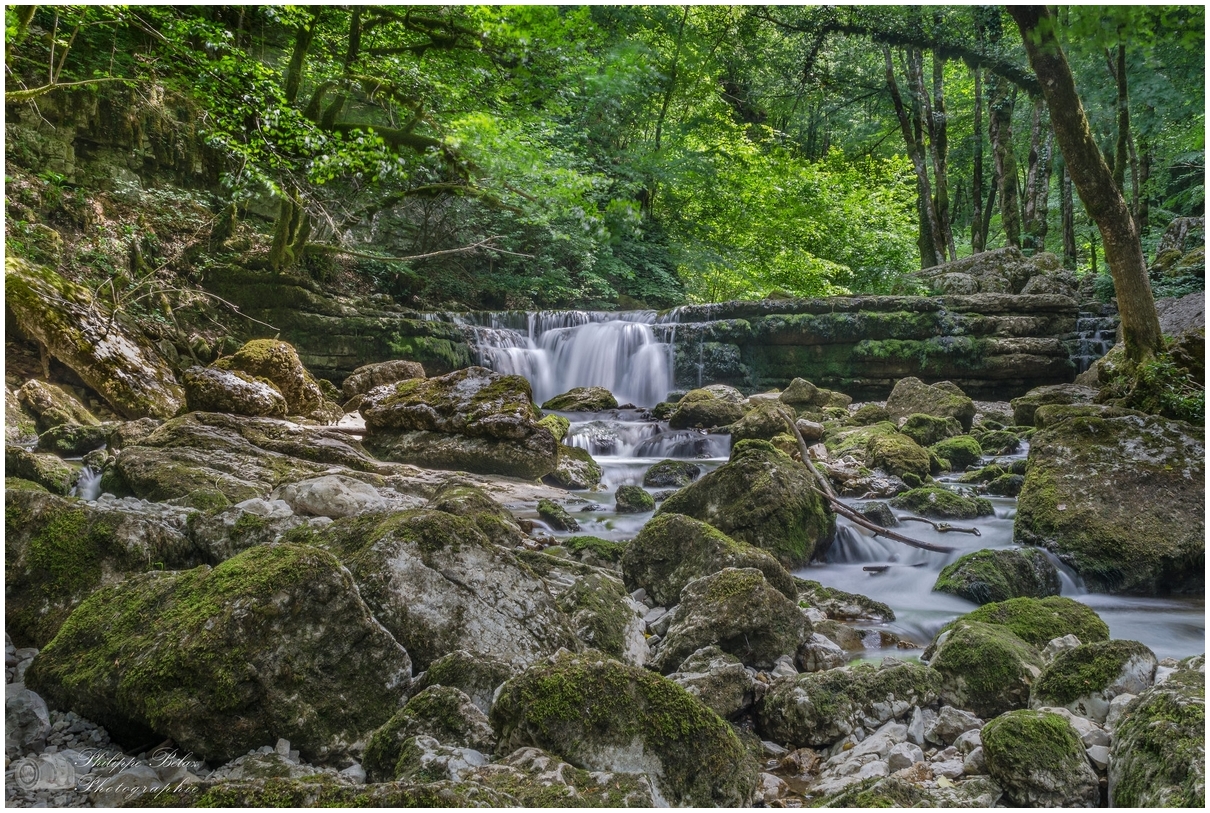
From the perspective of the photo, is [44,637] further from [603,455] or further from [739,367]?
[739,367]

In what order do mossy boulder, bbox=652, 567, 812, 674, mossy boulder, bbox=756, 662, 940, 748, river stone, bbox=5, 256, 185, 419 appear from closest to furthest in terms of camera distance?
1. mossy boulder, bbox=756, 662, 940, 748
2. mossy boulder, bbox=652, 567, 812, 674
3. river stone, bbox=5, 256, 185, 419

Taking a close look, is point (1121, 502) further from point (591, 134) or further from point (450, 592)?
point (591, 134)

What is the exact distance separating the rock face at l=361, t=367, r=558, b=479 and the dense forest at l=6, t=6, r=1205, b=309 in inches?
87.4

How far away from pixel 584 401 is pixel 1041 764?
10.6m

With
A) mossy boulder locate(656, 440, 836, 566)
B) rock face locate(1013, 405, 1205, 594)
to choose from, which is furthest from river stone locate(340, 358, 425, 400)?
rock face locate(1013, 405, 1205, 594)

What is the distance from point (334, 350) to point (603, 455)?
631cm

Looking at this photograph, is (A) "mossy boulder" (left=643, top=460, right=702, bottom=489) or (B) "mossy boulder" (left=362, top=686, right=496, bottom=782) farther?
(A) "mossy boulder" (left=643, top=460, right=702, bottom=489)

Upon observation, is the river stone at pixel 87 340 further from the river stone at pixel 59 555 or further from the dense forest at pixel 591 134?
the river stone at pixel 59 555

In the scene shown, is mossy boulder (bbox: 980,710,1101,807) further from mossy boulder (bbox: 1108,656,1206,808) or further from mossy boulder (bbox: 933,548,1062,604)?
mossy boulder (bbox: 933,548,1062,604)

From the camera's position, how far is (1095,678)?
2568 millimetres

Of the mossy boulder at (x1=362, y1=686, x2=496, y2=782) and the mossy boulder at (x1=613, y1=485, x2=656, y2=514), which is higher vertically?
the mossy boulder at (x1=362, y1=686, x2=496, y2=782)

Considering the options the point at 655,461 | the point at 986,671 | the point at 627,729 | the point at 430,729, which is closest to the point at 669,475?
the point at 655,461

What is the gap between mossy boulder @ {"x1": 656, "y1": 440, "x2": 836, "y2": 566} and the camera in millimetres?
5266

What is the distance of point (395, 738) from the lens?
80.7 inches
